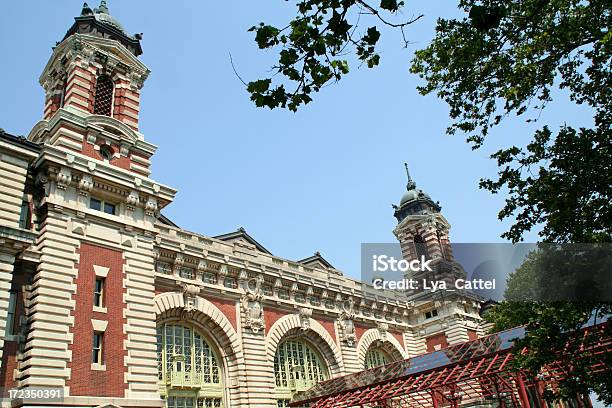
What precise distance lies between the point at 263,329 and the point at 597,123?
Answer: 2098 centimetres

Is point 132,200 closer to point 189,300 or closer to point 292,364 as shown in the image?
point 189,300

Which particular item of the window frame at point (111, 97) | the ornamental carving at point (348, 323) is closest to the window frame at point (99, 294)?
the window frame at point (111, 97)

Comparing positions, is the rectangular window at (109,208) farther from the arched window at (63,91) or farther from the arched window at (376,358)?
the arched window at (376,358)

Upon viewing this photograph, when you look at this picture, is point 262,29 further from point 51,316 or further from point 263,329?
point 263,329

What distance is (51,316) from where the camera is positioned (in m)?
18.8

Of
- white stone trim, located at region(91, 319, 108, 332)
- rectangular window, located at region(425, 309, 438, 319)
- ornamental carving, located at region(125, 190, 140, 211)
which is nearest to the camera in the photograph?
white stone trim, located at region(91, 319, 108, 332)

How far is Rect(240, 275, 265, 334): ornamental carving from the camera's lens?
95.2ft

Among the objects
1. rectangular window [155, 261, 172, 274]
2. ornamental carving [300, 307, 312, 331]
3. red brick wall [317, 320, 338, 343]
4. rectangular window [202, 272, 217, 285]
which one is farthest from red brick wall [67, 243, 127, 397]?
red brick wall [317, 320, 338, 343]

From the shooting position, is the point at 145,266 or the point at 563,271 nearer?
the point at 563,271

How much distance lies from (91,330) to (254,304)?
443 inches

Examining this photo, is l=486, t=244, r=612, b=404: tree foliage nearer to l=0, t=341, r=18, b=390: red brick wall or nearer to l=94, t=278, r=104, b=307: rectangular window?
l=94, t=278, r=104, b=307: rectangular window

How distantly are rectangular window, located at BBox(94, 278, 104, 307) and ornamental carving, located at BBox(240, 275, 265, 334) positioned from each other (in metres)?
9.61

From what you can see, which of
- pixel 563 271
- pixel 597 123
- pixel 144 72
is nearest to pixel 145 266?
pixel 144 72

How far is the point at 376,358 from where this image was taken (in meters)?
38.2
